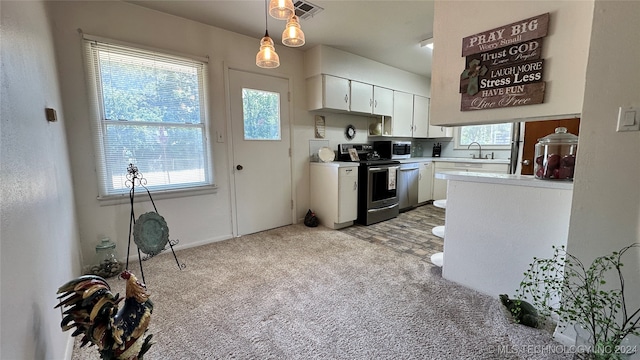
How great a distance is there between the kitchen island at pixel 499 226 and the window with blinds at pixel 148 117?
8.56 feet

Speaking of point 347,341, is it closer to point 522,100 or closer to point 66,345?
point 66,345

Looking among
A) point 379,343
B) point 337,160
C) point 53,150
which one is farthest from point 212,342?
point 337,160

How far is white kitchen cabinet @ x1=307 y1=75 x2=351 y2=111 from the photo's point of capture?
352 cm

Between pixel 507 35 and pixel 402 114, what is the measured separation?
303 centimetres

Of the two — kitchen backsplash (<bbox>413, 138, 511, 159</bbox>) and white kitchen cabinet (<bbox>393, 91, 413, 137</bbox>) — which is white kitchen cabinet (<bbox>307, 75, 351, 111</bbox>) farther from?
kitchen backsplash (<bbox>413, 138, 511, 159</bbox>)

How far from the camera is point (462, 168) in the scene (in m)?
4.52

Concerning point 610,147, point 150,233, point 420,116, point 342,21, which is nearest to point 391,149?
point 420,116

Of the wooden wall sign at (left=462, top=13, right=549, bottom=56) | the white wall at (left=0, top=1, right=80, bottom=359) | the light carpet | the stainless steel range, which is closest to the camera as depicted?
the white wall at (left=0, top=1, right=80, bottom=359)

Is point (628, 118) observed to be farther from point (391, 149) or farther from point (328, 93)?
point (391, 149)

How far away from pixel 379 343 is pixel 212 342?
0.97 m

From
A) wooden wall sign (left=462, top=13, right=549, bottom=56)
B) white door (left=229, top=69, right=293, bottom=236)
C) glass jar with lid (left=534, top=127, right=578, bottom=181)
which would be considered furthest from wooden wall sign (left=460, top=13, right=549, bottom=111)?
white door (left=229, top=69, right=293, bottom=236)

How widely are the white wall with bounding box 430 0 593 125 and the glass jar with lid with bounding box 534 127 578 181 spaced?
7.2 inches

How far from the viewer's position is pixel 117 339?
1.00 m

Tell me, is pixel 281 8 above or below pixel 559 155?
above
